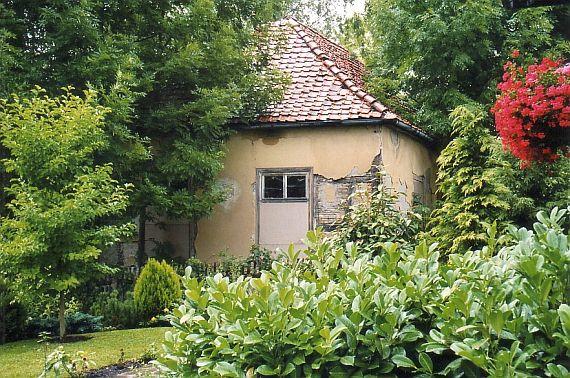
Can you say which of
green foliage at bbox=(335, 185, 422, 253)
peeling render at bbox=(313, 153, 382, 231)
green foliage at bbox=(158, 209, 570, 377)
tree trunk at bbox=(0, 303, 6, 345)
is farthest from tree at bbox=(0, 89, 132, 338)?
green foliage at bbox=(158, 209, 570, 377)

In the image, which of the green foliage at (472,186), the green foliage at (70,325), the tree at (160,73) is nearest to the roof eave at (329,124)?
the tree at (160,73)

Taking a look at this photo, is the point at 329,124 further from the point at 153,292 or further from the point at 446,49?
the point at 153,292

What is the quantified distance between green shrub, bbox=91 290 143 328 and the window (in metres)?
4.41

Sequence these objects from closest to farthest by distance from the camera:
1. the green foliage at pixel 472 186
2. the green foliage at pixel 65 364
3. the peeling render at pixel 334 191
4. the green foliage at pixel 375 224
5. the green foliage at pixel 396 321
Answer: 1. the green foliage at pixel 396 321
2. the green foliage at pixel 65 364
3. the green foliage at pixel 375 224
4. the green foliage at pixel 472 186
5. the peeling render at pixel 334 191

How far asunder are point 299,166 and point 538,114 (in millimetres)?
9001

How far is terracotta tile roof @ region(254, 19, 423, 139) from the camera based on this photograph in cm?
1354

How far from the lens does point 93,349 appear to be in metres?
8.01

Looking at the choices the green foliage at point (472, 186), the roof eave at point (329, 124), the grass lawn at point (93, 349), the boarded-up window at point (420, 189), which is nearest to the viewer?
the grass lawn at point (93, 349)

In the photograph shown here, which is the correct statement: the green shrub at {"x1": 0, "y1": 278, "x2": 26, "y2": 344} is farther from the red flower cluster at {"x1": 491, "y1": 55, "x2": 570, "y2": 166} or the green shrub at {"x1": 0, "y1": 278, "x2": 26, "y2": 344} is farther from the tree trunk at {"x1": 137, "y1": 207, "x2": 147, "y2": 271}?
the red flower cluster at {"x1": 491, "y1": 55, "x2": 570, "y2": 166}

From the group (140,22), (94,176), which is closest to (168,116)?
(140,22)

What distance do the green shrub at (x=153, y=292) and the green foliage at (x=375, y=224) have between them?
297 centimetres

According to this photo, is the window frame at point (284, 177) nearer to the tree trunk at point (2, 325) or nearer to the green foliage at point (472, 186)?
the green foliage at point (472, 186)

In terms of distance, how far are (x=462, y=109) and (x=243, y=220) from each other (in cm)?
532

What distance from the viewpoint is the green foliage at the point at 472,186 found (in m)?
11.7
